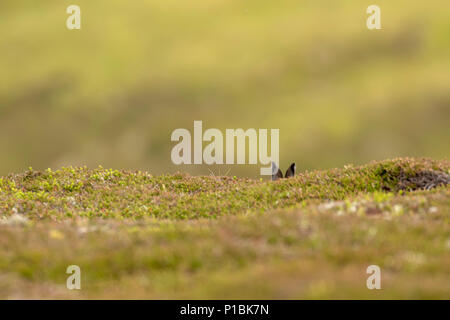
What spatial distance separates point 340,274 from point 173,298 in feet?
9.95

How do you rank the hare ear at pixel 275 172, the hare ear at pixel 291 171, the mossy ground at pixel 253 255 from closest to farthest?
the mossy ground at pixel 253 255
the hare ear at pixel 291 171
the hare ear at pixel 275 172

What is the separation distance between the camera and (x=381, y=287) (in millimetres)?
10086

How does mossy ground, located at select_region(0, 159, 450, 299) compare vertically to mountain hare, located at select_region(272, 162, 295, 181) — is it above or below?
below

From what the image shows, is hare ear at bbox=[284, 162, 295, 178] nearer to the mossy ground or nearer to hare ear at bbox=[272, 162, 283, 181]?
hare ear at bbox=[272, 162, 283, 181]

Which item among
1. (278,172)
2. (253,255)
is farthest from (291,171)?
(253,255)

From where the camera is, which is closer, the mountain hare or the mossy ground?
the mossy ground

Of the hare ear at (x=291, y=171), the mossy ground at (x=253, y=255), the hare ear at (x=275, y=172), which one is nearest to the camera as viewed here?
the mossy ground at (x=253, y=255)

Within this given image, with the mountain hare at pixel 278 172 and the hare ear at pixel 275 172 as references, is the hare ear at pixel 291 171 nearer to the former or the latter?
the mountain hare at pixel 278 172

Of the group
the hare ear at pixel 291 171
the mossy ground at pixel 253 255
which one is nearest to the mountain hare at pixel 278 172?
the hare ear at pixel 291 171

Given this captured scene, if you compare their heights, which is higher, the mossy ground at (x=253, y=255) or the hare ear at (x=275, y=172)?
the hare ear at (x=275, y=172)

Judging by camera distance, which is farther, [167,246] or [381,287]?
[167,246]

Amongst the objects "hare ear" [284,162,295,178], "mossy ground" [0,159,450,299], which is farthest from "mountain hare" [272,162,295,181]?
"mossy ground" [0,159,450,299]
